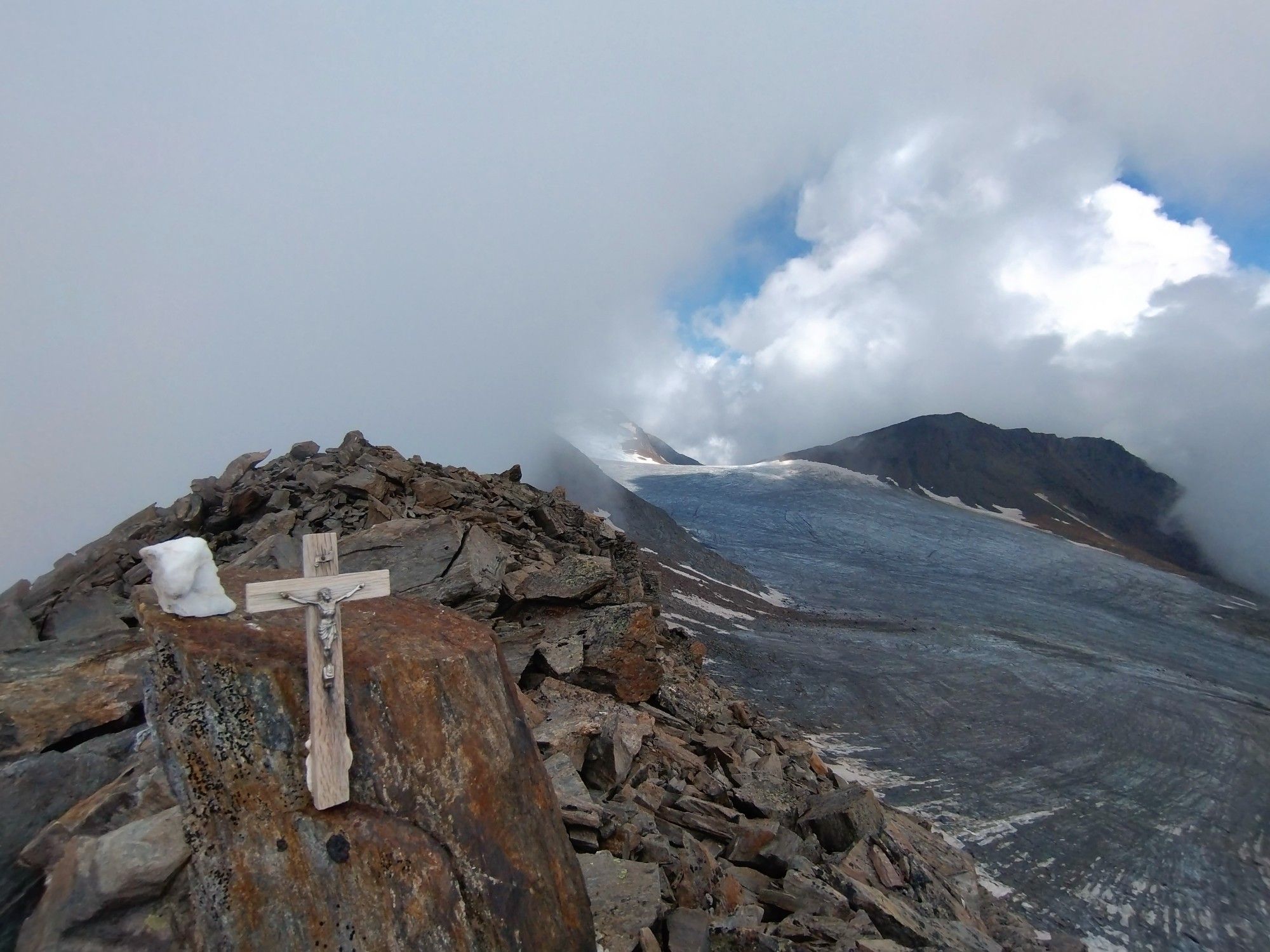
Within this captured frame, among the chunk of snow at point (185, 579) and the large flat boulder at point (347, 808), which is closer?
the large flat boulder at point (347, 808)

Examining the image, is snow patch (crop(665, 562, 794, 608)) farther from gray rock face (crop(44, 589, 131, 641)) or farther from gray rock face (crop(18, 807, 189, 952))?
gray rock face (crop(18, 807, 189, 952))

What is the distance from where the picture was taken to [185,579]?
3.22 m

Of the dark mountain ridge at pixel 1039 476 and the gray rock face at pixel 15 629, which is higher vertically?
the dark mountain ridge at pixel 1039 476

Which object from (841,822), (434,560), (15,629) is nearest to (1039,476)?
(841,822)

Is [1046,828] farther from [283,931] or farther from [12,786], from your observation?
[12,786]

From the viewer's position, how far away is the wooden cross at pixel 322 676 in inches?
117

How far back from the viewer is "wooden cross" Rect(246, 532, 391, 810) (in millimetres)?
2977

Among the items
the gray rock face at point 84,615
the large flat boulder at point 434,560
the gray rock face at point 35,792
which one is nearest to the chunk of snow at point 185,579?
the gray rock face at point 35,792

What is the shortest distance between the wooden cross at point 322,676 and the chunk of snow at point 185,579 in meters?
0.45

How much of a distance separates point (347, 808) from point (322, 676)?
664 mm

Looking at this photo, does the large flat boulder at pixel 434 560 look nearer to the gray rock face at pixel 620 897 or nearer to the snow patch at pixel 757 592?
the gray rock face at pixel 620 897

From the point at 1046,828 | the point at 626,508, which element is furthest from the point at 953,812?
the point at 626,508

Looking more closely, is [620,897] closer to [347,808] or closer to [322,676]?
[347,808]

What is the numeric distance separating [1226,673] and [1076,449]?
111155mm
